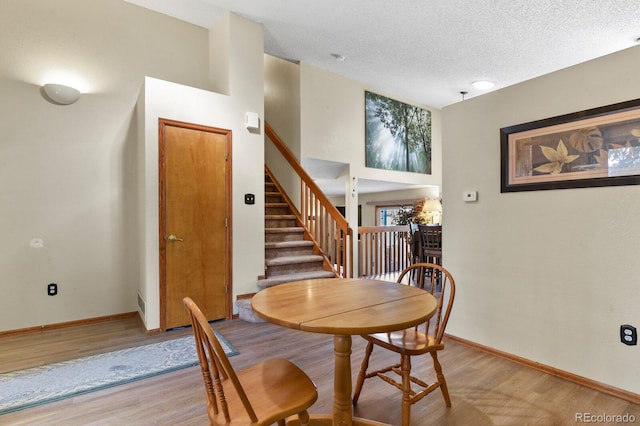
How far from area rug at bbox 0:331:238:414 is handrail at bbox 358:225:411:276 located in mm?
3584

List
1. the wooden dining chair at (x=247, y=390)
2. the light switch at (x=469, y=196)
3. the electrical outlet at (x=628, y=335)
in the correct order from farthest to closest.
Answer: the light switch at (x=469, y=196) → the electrical outlet at (x=628, y=335) → the wooden dining chair at (x=247, y=390)

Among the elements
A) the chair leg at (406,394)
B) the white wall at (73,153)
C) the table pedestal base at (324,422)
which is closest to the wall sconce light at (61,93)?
the white wall at (73,153)

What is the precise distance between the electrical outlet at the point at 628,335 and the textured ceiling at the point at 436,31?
3246mm

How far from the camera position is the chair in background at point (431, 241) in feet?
15.5

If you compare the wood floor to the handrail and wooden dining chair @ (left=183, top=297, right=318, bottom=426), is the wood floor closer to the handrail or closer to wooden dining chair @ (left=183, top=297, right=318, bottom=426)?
wooden dining chair @ (left=183, top=297, right=318, bottom=426)

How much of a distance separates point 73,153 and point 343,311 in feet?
11.6

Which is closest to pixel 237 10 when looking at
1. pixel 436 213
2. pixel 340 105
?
pixel 340 105

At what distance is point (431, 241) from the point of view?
4.82 m

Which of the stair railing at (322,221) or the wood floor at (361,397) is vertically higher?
the stair railing at (322,221)

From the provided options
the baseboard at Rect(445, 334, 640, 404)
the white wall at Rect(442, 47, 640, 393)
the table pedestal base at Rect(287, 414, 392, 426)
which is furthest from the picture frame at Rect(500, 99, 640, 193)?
the table pedestal base at Rect(287, 414, 392, 426)

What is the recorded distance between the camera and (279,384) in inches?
A: 52.4

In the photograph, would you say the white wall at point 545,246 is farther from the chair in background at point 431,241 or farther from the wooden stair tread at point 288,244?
the wooden stair tread at point 288,244

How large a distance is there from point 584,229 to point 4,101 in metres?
A: 5.07

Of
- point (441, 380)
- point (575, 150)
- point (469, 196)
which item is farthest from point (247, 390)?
point (575, 150)
